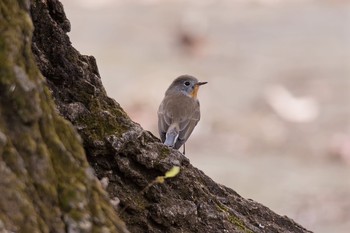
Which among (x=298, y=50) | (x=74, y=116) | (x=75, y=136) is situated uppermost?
(x=298, y=50)

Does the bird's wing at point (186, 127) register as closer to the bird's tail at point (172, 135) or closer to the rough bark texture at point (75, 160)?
the bird's tail at point (172, 135)

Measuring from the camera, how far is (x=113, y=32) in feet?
65.5

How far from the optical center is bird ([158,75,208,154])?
10047mm

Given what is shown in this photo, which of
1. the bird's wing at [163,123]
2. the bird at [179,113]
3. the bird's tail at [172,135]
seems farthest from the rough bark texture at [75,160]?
the bird's wing at [163,123]

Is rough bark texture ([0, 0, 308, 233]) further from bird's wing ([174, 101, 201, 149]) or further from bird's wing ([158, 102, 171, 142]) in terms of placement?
bird's wing ([158, 102, 171, 142])

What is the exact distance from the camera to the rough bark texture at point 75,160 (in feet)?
12.9

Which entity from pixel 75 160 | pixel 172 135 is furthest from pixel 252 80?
pixel 75 160

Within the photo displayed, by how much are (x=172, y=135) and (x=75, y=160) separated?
5.89m

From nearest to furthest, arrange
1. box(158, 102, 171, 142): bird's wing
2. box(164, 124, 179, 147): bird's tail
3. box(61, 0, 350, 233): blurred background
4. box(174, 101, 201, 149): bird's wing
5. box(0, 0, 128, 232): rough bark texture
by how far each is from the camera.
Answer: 1. box(0, 0, 128, 232): rough bark texture
2. box(164, 124, 179, 147): bird's tail
3. box(174, 101, 201, 149): bird's wing
4. box(158, 102, 171, 142): bird's wing
5. box(61, 0, 350, 233): blurred background

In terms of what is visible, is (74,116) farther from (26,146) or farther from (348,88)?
(348,88)

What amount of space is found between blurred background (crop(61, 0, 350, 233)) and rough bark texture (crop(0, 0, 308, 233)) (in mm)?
7756

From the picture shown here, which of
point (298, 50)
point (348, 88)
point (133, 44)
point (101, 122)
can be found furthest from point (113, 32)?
point (101, 122)

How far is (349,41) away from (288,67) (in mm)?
1734

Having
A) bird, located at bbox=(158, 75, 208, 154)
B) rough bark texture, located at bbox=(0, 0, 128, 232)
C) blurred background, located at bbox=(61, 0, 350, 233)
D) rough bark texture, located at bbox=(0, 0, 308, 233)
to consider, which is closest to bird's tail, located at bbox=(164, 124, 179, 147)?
bird, located at bbox=(158, 75, 208, 154)
